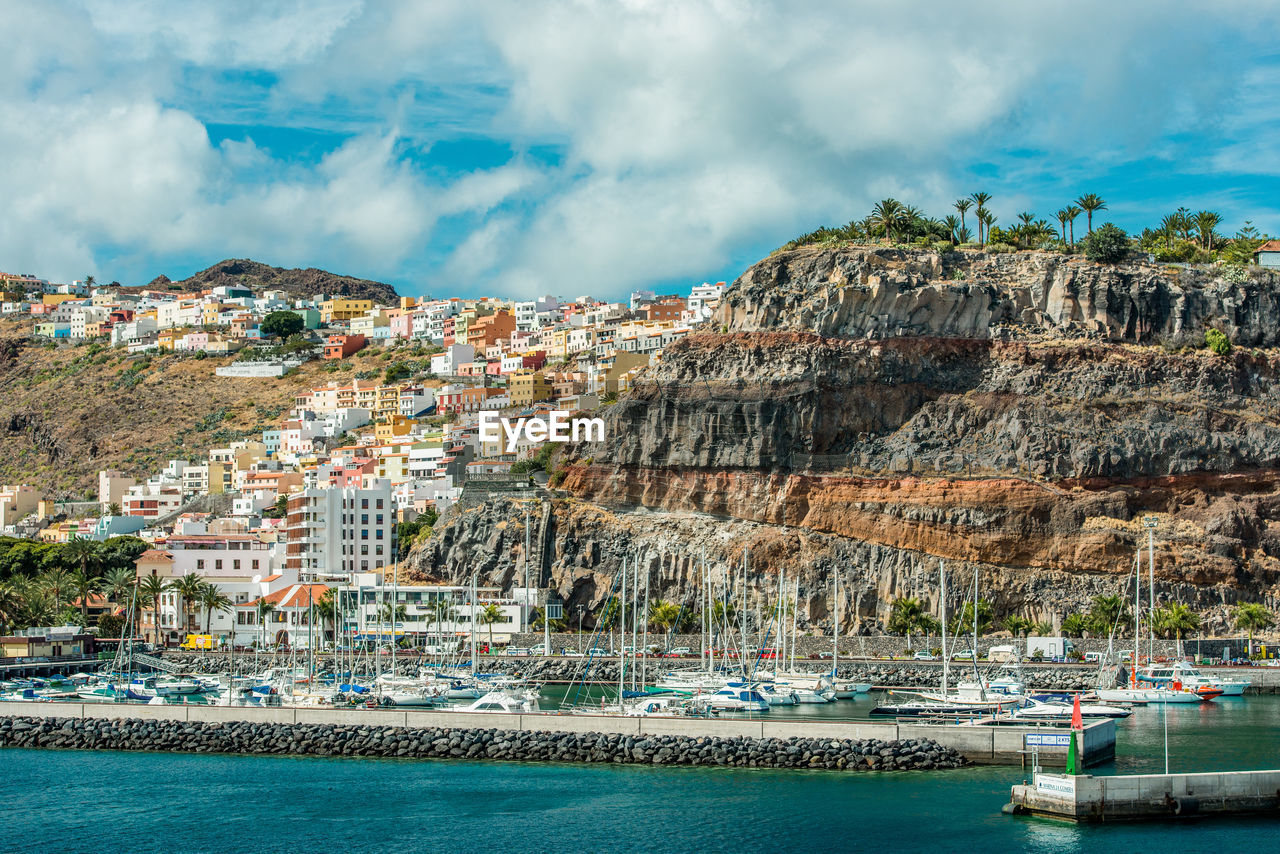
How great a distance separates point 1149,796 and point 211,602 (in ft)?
255

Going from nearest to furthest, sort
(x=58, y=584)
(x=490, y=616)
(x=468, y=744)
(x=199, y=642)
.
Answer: (x=468, y=744), (x=490, y=616), (x=199, y=642), (x=58, y=584)

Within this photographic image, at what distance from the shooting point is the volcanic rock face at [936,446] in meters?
99.5

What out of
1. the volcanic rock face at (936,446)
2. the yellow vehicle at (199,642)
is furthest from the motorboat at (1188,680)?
the yellow vehicle at (199,642)

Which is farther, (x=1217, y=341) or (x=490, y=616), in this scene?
(x=1217, y=341)

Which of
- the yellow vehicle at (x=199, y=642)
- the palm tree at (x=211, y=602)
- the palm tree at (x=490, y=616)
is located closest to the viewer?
the palm tree at (x=490, y=616)

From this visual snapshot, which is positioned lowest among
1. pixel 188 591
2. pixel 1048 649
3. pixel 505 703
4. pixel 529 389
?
pixel 505 703

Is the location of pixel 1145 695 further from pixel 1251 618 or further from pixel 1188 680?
pixel 1251 618

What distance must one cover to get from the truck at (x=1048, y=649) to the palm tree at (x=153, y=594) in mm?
59598

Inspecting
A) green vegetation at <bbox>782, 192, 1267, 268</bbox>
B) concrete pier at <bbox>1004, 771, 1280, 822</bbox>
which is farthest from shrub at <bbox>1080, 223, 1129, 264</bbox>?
concrete pier at <bbox>1004, 771, 1280, 822</bbox>

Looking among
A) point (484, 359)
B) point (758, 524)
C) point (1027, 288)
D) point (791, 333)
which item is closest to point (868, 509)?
point (758, 524)

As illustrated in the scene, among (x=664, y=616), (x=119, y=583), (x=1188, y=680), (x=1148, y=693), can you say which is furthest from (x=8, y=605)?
(x=1188, y=680)

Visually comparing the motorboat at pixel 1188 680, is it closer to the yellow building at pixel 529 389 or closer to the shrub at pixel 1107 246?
the shrub at pixel 1107 246

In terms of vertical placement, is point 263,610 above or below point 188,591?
below

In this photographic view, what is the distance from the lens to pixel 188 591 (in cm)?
10725
